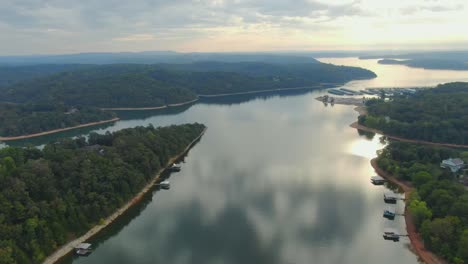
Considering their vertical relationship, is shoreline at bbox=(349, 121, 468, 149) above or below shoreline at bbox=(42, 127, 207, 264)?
below

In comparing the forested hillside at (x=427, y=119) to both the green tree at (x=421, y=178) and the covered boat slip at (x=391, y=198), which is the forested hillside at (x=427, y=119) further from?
the covered boat slip at (x=391, y=198)

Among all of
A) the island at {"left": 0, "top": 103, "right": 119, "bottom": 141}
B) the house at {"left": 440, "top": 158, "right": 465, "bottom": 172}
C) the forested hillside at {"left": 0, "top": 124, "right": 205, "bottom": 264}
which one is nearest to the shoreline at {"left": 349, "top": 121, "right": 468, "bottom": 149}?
the house at {"left": 440, "top": 158, "right": 465, "bottom": 172}

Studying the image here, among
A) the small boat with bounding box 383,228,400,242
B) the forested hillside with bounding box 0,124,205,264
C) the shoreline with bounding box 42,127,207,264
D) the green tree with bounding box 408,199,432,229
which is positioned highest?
the forested hillside with bounding box 0,124,205,264

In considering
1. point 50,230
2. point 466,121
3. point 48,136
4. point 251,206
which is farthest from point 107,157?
point 466,121

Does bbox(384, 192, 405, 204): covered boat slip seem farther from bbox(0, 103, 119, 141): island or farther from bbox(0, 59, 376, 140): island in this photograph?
bbox(0, 59, 376, 140): island

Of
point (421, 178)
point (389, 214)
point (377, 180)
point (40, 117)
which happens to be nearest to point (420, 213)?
point (389, 214)

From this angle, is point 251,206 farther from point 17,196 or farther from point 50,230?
point 17,196

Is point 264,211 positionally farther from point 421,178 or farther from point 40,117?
point 40,117
